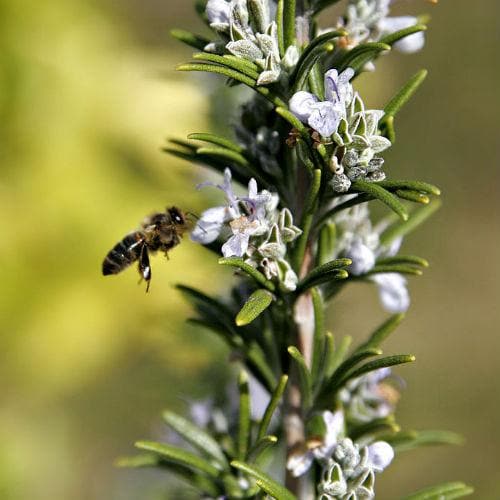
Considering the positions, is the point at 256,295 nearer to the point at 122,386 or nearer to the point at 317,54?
the point at 317,54

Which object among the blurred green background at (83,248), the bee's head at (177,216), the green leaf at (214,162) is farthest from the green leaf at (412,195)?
the blurred green background at (83,248)

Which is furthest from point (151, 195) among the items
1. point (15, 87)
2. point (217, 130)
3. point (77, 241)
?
point (217, 130)

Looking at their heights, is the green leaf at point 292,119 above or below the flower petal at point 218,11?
below

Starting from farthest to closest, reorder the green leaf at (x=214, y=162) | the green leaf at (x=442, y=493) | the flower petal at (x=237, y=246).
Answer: the green leaf at (x=214, y=162) < the green leaf at (x=442, y=493) < the flower petal at (x=237, y=246)

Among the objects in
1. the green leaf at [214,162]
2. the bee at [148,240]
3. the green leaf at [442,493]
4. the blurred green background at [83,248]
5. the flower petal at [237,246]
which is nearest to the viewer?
the flower petal at [237,246]

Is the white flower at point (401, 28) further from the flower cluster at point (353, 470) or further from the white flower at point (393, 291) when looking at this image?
the flower cluster at point (353, 470)

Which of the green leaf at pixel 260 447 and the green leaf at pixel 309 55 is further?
the green leaf at pixel 260 447

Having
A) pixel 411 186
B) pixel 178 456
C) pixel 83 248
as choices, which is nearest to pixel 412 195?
pixel 411 186
